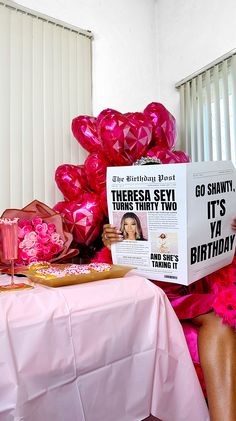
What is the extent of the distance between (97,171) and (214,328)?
647 mm

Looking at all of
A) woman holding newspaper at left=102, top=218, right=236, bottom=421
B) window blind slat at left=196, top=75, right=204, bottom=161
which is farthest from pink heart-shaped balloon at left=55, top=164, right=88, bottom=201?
window blind slat at left=196, top=75, right=204, bottom=161

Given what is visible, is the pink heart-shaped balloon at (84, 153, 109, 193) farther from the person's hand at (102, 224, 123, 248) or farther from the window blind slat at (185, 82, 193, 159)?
the window blind slat at (185, 82, 193, 159)

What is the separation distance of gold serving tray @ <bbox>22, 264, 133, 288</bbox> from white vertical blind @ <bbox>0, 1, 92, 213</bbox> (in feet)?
1.92

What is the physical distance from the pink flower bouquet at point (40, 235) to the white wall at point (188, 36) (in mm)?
983

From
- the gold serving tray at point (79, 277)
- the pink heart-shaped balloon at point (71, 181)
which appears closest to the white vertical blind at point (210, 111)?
the pink heart-shaped balloon at point (71, 181)

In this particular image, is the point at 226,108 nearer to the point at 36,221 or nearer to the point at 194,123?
the point at 194,123

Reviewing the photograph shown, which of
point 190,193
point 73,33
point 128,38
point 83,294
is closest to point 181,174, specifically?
point 190,193

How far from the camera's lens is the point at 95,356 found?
655 mm

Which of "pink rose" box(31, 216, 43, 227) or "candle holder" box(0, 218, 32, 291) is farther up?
"pink rose" box(31, 216, 43, 227)

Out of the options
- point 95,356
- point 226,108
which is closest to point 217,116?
point 226,108

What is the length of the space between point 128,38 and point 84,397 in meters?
1.63

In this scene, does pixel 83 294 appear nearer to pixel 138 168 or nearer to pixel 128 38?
pixel 138 168

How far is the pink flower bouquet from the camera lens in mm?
1023

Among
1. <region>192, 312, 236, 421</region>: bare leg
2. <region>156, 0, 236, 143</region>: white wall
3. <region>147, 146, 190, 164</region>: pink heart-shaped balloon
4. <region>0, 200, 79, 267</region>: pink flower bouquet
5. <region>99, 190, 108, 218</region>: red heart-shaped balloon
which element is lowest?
<region>192, 312, 236, 421</region>: bare leg
